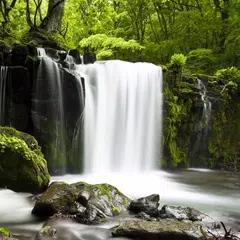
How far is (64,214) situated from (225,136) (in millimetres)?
10172

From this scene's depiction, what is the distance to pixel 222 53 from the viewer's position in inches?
689

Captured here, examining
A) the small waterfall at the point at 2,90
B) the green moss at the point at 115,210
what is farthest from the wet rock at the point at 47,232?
the small waterfall at the point at 2,90

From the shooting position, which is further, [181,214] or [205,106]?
[205,106]

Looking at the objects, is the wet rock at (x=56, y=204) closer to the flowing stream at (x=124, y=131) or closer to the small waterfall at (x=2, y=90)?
the flowing stream at (x=124, y=131)

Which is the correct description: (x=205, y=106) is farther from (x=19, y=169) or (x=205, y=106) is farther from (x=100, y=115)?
(x=19, y=169)

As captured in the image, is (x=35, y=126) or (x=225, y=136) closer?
(x=35, y=126)

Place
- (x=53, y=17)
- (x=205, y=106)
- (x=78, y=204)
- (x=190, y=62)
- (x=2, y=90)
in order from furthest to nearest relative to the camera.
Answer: (x=190, y=62)
(x=53, y=17)
(x=205, y=106)
(x=2, y=90)
(x=78, y=204)

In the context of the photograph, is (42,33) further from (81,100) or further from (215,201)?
(215,201)

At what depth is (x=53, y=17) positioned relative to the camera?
1548 centimetres

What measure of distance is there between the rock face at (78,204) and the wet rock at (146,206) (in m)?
0.21

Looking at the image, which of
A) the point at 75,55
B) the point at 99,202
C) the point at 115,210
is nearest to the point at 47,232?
the point at 99,202

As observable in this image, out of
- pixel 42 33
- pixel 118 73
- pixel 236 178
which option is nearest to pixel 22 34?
pixel 42 33

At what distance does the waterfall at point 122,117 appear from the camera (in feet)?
42.3

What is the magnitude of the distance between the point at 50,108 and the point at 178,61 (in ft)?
18.1
